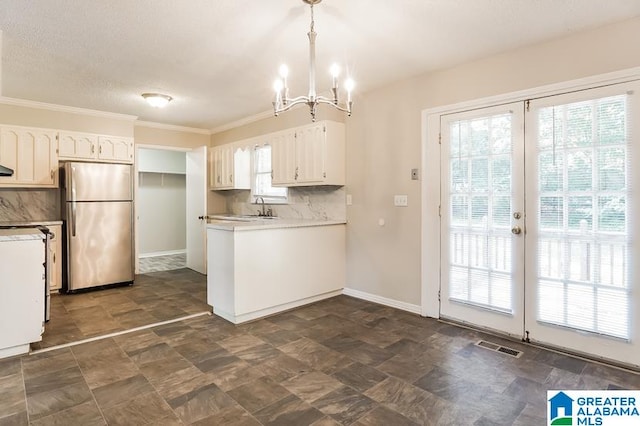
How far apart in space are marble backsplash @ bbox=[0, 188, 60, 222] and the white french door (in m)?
5.18

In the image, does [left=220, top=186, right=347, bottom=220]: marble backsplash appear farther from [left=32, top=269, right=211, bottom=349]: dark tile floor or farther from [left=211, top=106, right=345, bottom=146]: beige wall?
[left=32, top=269, right=211, bottom=349]: dark tile floor

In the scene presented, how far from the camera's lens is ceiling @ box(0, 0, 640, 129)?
2432 mm

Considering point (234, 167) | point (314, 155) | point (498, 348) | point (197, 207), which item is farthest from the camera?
point (197, 207)

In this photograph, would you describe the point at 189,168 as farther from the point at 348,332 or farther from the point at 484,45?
the point at 484,45

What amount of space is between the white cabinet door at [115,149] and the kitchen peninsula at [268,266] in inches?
95.5

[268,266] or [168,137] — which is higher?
[168,137]

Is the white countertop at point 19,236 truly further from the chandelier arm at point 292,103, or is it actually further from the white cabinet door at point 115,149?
the white cabinet door at point 115,149

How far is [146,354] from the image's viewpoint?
285cm

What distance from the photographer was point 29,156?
4594 mm

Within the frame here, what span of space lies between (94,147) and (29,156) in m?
0.75

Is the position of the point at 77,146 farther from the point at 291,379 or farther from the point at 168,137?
the point at 291,379

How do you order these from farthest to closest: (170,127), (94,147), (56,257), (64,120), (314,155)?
(170,127)
(94,147)
(64,120)
(56,257)
(314,155)

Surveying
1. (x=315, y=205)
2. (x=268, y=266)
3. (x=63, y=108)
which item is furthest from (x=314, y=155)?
(x=63, y=108)

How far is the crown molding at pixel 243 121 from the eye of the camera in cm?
547
